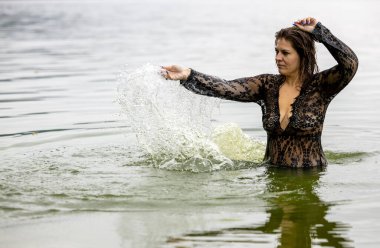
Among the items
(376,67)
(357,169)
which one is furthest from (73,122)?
(376,67)

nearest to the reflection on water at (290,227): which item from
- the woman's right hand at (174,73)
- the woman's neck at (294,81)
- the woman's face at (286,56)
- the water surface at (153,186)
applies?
the water surface at (153,186)

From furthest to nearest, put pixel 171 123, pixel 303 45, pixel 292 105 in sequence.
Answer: pixel 171 123 < pixel 292 105 < pixel 303 45

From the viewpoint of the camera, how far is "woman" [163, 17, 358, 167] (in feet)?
24.1

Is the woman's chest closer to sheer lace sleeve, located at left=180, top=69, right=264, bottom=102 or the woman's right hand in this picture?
sheer lace sleeve, located at left=180, top=69, right=264, bottom=102

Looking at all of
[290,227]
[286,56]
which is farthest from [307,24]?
[290,227]

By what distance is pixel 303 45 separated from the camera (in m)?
7.44

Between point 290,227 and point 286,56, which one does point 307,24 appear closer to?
point 286,56

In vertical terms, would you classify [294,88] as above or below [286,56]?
below

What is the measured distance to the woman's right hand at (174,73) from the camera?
7.51 metres

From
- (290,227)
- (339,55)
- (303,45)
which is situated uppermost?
(303,45)

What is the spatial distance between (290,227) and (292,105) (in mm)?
1988

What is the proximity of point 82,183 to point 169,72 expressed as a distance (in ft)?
4.50

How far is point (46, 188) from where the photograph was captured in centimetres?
714

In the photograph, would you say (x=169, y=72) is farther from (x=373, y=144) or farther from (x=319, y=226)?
(x=373, y=144)
